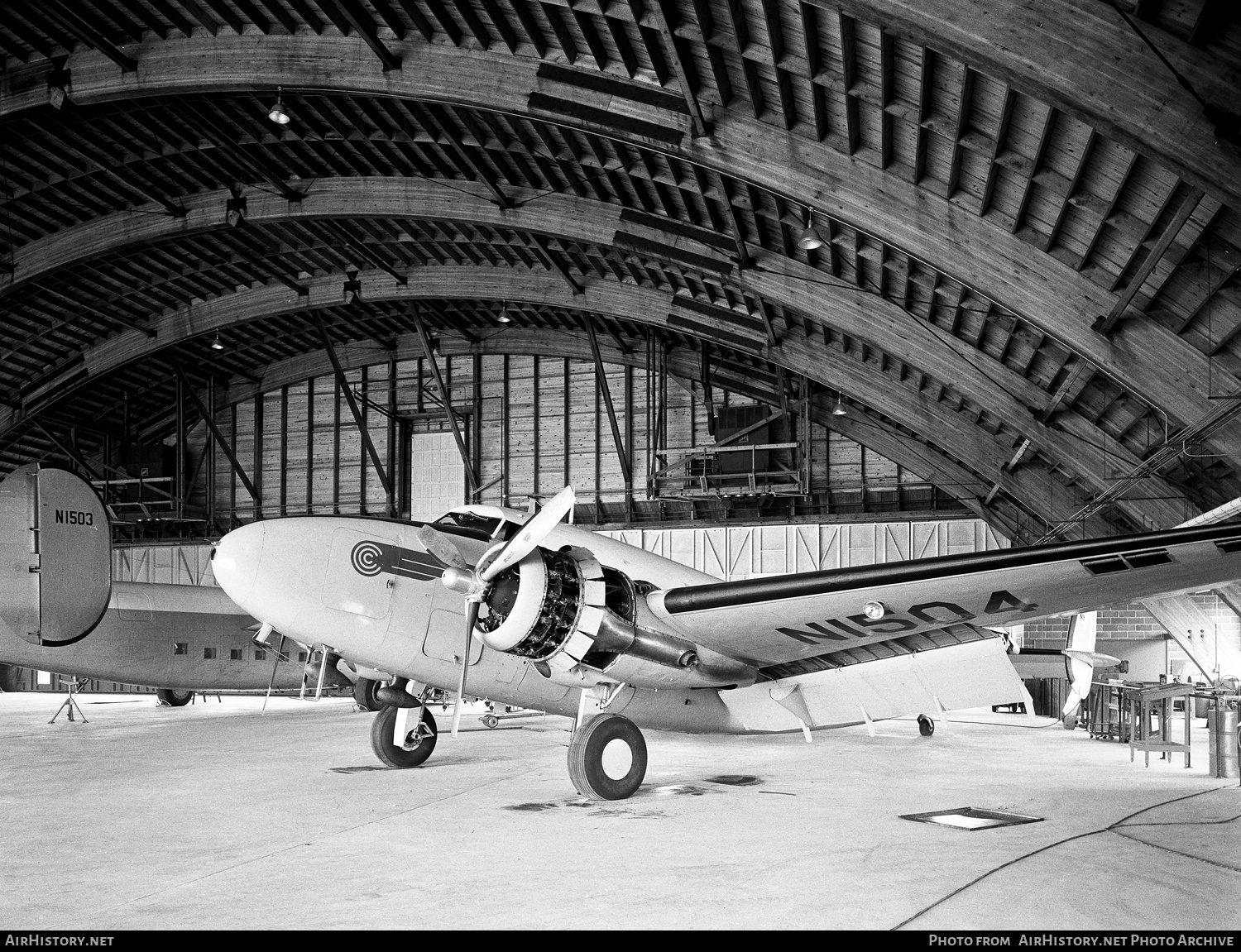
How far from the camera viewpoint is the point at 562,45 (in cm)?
1509

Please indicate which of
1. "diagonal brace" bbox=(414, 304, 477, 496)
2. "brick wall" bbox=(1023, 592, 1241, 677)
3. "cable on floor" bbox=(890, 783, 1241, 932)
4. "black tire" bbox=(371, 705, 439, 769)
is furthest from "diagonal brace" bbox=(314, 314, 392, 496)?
"cable on floor" bbox=(890, 783, 1241, 932)

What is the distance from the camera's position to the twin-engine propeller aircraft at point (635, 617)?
9312mm

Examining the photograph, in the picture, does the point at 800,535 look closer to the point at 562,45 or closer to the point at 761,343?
the point at 761,343

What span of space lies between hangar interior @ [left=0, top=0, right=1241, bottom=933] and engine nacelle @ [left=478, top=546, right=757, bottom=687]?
625 cm

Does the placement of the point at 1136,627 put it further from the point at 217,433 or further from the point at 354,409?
the point at 217,433

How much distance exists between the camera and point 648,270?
2581 cm

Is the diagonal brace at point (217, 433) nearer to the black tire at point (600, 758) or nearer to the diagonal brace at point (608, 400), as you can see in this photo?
the diagonal brace at point (608, 400)

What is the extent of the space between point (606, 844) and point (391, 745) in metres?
5.87

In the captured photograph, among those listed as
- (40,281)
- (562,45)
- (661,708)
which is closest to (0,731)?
(40,281)

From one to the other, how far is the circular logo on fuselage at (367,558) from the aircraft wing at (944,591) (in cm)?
329

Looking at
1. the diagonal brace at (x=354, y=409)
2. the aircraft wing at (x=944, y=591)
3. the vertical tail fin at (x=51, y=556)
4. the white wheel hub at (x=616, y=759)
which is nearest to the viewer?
the aircraft wing at (x=944, y=591)

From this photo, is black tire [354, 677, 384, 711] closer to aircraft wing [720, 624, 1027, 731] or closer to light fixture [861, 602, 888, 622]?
aircraft wing [720, 624, 1027, 731]

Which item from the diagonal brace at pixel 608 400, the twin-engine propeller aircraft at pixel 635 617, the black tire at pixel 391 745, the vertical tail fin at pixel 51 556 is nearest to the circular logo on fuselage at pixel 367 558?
the twin-engine propeller aircraft at pixel 635 617

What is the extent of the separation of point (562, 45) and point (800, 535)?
2044 cm
